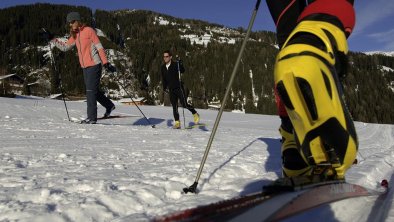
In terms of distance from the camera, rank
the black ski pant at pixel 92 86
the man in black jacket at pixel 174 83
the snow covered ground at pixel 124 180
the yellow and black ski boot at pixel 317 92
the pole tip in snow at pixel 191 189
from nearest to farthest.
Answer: the yellow and black ski boot at pixel 317 92 → the snow covered ground at pixel 124 180 → the pole tip in snow at pixel 191 189 → the black ski pant at pixel 92 86 → the man in black jacket at pixel 174 83

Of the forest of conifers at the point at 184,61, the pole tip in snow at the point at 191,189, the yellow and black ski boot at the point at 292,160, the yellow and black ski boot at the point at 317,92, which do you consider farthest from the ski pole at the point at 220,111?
the forest of conifers at the point at 184,61

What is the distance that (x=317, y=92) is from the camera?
1.29 m

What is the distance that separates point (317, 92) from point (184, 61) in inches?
5227

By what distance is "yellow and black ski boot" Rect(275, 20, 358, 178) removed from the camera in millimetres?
1286

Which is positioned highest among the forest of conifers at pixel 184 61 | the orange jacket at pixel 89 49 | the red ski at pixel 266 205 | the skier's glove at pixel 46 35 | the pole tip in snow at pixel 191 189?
the forest of conifers at pixel 184 61

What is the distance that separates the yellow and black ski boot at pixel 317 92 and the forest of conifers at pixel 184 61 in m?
92.5

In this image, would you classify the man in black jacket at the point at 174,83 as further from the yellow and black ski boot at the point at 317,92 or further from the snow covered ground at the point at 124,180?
the yellow and black ski boot at the point at 317,92

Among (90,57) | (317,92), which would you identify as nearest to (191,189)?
(317,92)

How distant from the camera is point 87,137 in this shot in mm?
4762

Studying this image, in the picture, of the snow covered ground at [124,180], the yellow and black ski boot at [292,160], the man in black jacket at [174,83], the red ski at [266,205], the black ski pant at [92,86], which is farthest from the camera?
the man in black jacket at [174,83]

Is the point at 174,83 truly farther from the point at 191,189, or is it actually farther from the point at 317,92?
the point at 317,92

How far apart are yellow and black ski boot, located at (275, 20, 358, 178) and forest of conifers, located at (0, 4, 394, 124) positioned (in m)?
92.5

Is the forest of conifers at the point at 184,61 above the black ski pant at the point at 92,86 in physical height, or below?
above

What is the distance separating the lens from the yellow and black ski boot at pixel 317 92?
129 cm
